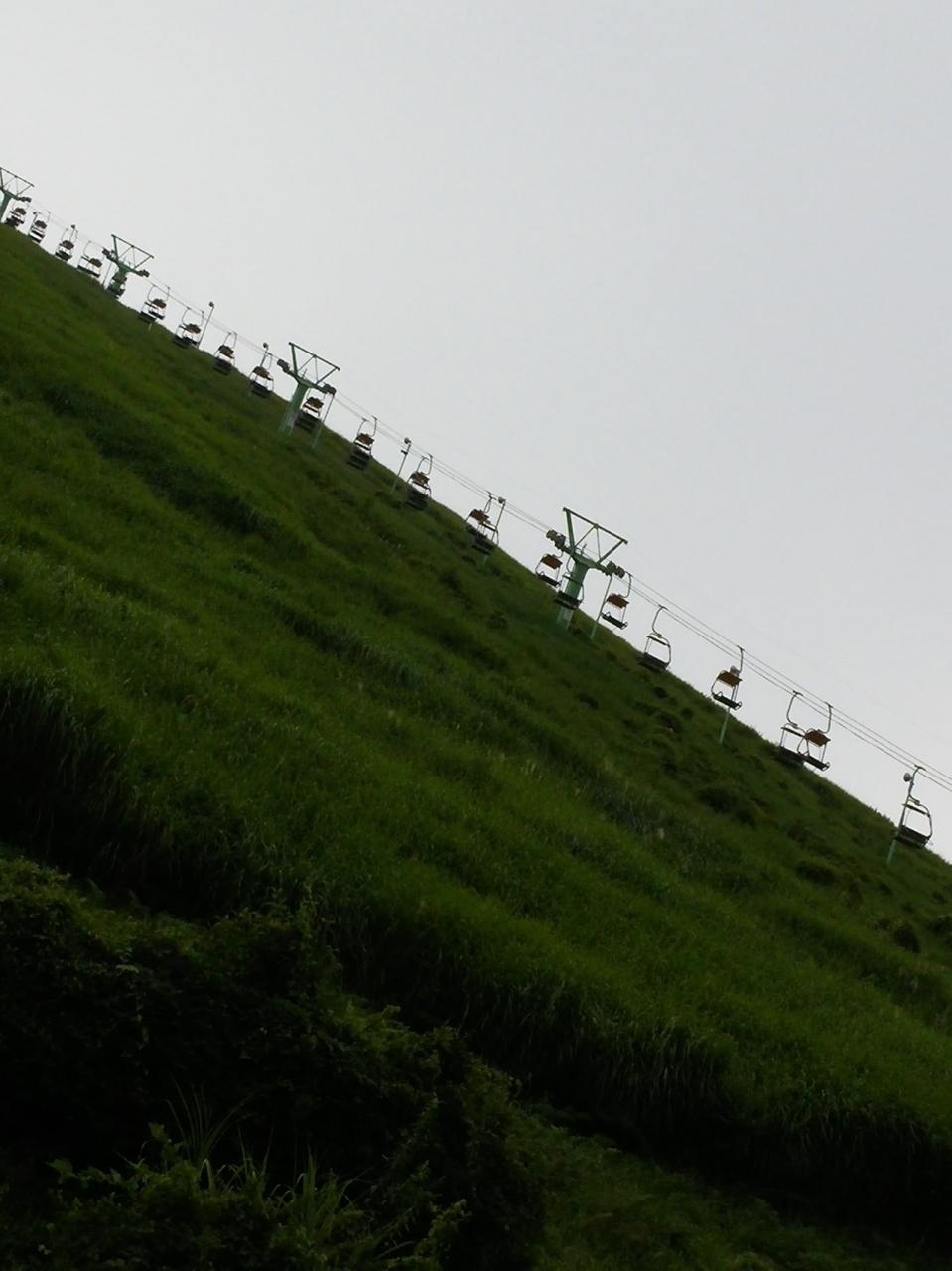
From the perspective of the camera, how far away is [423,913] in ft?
47.6

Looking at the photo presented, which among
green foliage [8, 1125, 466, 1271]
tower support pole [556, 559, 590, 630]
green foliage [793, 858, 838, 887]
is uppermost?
tower support pole [556, 559, 590, 630]

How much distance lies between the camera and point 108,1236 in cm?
638

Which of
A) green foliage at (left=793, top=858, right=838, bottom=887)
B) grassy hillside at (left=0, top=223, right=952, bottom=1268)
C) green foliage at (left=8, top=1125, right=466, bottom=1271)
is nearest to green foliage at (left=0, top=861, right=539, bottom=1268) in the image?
grassy hillside at (left=0, top=223, right=952, bottom=1268)

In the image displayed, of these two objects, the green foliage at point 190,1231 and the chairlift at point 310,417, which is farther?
the chairlift at point 310,417

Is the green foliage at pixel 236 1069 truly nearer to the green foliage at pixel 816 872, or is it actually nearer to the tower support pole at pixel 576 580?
the green foliage at pixel 816 872

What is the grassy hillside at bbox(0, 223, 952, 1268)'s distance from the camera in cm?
864

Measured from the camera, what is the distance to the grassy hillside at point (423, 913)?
28.3 ft

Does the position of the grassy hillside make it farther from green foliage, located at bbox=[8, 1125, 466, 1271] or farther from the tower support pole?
the tower support pole

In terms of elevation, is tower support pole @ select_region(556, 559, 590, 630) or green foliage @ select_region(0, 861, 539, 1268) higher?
tower support pole @ select_region(556, 559, 590, 630)

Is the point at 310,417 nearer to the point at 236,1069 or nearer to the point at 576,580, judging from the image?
the point at 576,580

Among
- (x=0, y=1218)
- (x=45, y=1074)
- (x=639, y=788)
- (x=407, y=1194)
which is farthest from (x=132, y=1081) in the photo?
(x=639, y=788)

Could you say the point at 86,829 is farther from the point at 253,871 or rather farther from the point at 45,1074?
the point at 45,1074

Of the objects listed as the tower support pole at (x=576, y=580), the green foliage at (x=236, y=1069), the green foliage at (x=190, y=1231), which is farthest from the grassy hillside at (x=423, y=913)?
the tower support pole at (x=576, y=580)

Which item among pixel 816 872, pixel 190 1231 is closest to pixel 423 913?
pixel 190 1231
